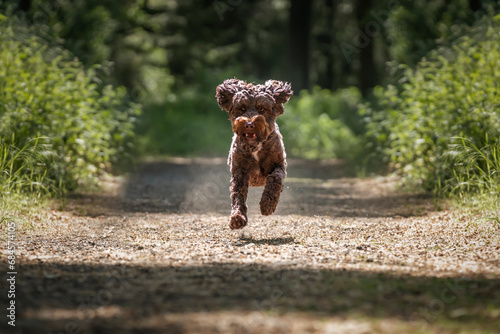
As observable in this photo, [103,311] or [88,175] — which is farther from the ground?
[88,175]

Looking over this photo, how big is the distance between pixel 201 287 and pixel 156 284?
351 millimetres

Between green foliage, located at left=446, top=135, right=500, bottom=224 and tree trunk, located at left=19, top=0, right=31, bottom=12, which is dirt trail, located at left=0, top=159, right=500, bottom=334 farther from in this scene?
tree trunk, located at left=19, top=0, right=31, bottom=12

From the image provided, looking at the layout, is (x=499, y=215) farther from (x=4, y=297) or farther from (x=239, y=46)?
(x=239, y=46)

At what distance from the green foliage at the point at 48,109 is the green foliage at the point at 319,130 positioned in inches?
341

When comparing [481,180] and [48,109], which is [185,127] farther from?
[481,180]

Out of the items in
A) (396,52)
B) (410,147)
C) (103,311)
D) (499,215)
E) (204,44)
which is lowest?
(103,311)

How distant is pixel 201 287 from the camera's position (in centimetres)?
510

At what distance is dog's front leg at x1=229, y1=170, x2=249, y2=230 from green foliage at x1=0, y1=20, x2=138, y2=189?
3.19 m

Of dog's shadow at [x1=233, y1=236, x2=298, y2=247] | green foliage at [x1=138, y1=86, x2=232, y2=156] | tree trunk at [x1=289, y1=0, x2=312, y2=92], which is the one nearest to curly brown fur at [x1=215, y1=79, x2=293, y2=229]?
dog's shadow at [x1=233, y1=236, x2=298, y2=247]

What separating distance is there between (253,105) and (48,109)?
4442 millimetres

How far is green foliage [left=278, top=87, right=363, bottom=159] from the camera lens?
852 inches

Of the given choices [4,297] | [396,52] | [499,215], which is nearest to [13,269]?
[4,297]

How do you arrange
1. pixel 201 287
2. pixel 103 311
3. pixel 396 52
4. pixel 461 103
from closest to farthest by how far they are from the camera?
pixel 103 311
pixel 201 287
pixel 461 103
pixel 396 52

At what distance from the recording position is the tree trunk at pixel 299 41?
27.9 metres
